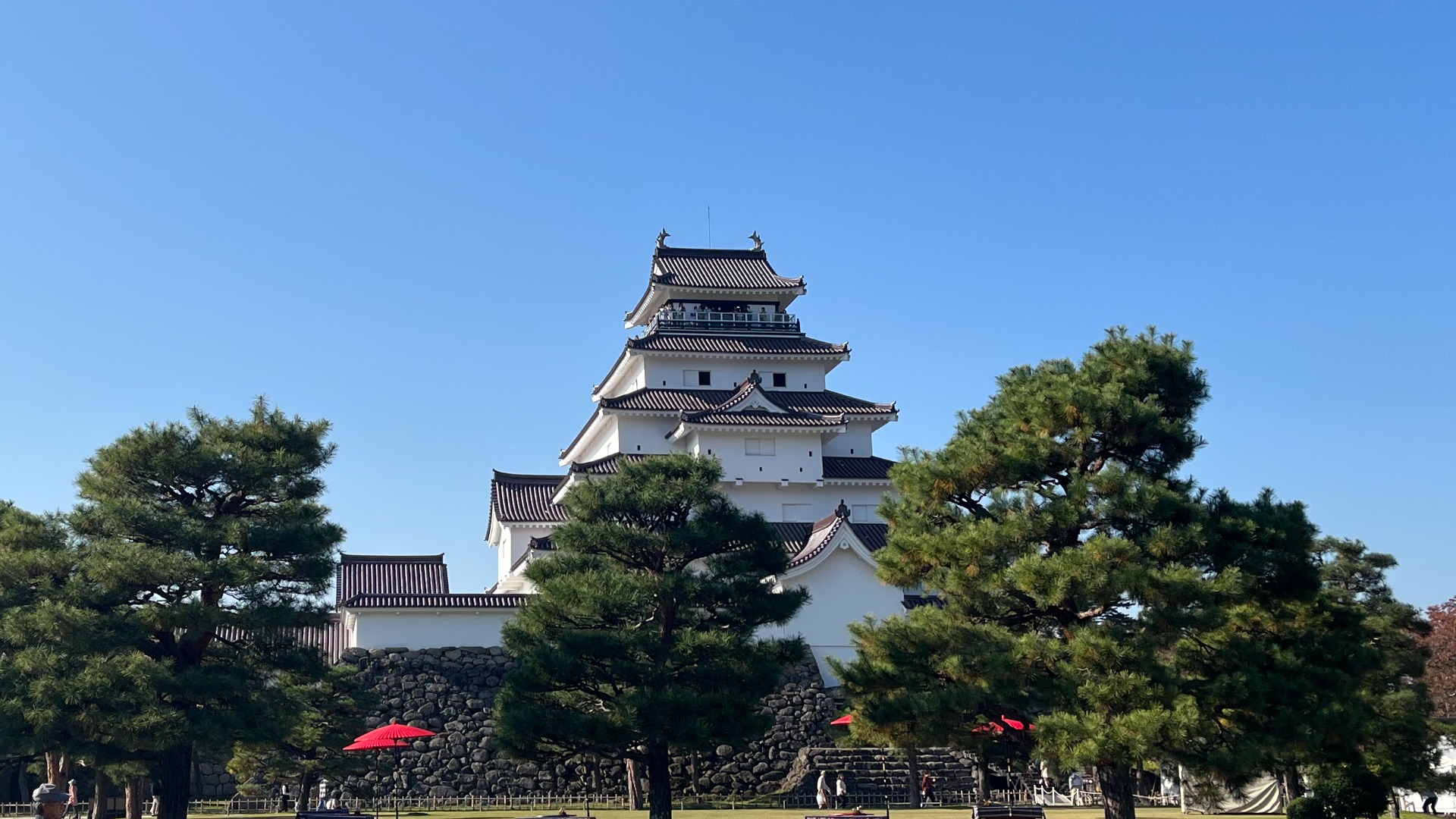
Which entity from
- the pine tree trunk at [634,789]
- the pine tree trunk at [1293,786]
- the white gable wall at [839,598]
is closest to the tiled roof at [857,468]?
the white gable wall at [839,598]

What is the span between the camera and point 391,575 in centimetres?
3619

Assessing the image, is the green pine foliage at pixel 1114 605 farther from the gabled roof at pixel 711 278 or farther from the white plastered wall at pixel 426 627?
the gabled roof at pixel 711 278

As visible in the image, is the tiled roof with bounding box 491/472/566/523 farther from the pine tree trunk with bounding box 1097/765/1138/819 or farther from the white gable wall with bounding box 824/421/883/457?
the pine tree trunk with bounding box 1097/765/1138/819

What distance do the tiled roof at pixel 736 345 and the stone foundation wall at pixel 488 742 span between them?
11.6 m

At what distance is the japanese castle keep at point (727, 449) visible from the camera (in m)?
31.6

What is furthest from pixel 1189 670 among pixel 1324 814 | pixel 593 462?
pixel 593 462

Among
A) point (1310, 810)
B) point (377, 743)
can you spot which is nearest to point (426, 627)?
A: point (377, 743)

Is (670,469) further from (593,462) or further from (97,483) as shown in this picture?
(593,462)

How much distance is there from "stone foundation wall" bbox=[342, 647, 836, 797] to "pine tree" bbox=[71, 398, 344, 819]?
22.5ft

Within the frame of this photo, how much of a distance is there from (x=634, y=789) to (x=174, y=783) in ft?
29.8

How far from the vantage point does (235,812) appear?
26.2m

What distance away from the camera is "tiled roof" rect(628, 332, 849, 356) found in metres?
39.4

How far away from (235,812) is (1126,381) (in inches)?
718

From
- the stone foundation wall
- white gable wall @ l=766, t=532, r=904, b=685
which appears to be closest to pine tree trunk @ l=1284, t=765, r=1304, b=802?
the stone foundation wall
